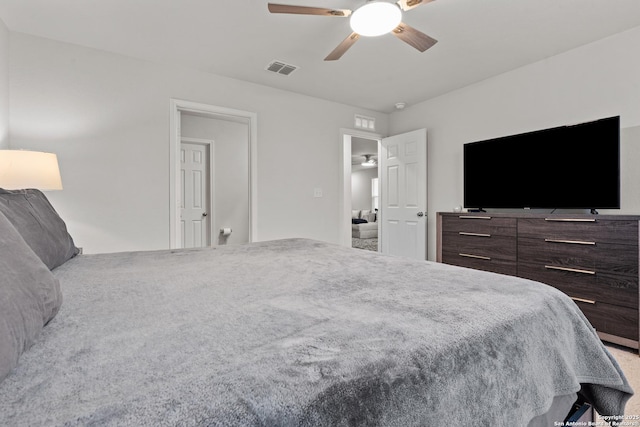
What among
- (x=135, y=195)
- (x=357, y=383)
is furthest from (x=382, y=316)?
(x=135, y=195)

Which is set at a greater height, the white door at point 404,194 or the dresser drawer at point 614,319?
the white door at point 404,194

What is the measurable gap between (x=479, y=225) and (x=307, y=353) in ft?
9.79

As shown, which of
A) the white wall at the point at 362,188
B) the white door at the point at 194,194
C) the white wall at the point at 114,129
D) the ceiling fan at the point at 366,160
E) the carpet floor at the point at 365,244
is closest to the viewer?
the white wall at the point at 114,129

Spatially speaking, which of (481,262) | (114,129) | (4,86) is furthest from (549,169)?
(4,86)

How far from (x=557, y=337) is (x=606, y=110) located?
288cm

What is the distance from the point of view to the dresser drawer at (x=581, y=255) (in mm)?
2102

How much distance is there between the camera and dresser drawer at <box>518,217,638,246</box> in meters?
2.10

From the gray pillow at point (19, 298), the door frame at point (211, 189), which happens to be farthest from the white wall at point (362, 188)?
the gray pillow at point (19, 298)

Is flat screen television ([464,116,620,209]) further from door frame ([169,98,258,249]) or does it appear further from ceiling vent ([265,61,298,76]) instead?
door frame ([169,98,258,249])

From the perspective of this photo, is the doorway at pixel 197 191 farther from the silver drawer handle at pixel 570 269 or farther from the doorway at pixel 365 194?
the silver drawer handle at pixel 570 269

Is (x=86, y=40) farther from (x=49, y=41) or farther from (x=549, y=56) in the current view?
(x=549, y=56)

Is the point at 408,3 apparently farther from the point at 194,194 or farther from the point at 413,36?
the point at 194,194

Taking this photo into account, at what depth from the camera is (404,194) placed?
432 cm

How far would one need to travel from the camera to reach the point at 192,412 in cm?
39
